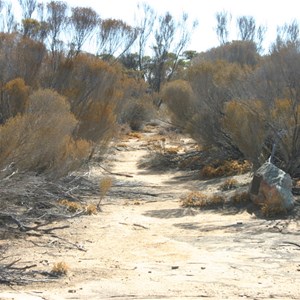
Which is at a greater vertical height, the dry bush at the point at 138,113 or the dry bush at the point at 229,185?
the dry bush at the point at 138,113

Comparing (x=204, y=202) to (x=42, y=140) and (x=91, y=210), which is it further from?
(x=42, y=140)

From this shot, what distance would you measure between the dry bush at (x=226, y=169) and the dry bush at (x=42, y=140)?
6.86 meters

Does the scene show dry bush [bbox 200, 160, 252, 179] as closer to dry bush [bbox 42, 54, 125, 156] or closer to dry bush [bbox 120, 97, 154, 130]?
dry bush [bbox 42, 54, 125, 156]

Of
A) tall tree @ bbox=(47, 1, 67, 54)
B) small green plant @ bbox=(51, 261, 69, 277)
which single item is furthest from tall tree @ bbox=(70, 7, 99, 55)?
small green plant @ bbox=(51, 261, 69, 277)

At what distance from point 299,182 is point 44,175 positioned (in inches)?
296

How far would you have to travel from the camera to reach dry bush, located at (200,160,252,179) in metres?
20.8

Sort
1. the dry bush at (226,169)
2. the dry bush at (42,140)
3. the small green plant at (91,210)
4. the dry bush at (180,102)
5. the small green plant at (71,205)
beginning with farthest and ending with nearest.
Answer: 1. the dry bush at (180,102)
2. the dry bush at (226,169)
3. the small green plant at (91,210)
4. the small green plant at (71,205)
5. the dry bush at (42,140)

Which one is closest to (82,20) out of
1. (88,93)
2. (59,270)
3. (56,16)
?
(56,16)

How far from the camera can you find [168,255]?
10.4 meters

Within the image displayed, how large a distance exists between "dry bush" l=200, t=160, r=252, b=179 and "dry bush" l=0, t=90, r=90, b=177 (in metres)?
6.86

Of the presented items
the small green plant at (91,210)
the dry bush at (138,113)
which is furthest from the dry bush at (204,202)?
the dry bush at (138,113)

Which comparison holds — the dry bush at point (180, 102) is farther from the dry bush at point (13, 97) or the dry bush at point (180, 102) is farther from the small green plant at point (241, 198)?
the dry bush at point (13, 97)

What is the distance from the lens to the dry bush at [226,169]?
20766 mm

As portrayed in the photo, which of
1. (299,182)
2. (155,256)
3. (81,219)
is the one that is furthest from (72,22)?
(155,256)
